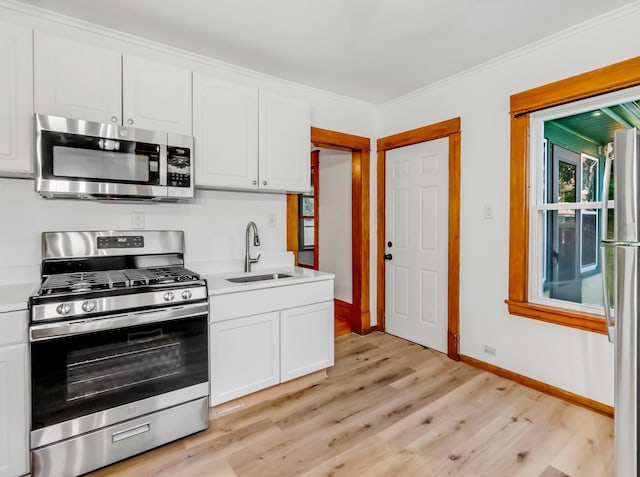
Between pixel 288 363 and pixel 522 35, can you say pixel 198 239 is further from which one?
pixel 522 35

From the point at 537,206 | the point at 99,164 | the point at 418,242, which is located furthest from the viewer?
the point at 418,242

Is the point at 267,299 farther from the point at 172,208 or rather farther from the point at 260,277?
the point at 172,208

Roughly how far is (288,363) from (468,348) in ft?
5.27

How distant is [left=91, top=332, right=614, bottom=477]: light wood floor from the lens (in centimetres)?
175

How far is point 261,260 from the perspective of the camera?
2.97 metres

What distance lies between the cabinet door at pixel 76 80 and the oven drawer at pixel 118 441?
1700mm

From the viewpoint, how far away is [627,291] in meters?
1.47

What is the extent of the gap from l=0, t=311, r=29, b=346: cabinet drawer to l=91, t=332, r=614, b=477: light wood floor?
0.78 m

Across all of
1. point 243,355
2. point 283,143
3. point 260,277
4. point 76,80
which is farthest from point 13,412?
point 283,143

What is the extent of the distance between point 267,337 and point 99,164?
1469 mm

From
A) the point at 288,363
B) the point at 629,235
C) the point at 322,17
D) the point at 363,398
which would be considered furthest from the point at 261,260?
the point at 629,235

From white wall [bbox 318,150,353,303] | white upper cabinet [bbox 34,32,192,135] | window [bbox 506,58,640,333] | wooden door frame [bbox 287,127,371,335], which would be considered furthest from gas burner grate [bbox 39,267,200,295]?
window [bbox 506,58,640,333]

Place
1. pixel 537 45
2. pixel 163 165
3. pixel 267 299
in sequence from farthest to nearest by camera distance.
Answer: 1. pixel 537 45
2. pixel 267 299
3. pixel 163 165

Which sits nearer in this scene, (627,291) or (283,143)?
(627,291)
